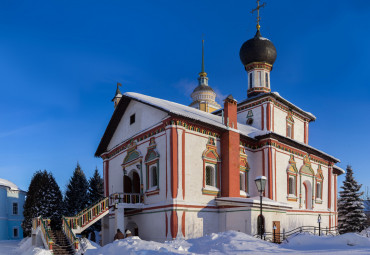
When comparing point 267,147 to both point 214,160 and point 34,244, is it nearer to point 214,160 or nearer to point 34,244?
point 214,160

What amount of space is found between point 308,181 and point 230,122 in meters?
8.77

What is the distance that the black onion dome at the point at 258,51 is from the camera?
2605 cm

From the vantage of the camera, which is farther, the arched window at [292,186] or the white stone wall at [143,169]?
the arched window at [292,186]

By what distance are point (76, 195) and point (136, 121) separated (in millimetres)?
17598

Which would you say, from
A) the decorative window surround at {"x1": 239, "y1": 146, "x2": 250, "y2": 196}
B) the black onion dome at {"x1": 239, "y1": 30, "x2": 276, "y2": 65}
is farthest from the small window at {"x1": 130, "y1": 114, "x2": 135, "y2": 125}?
the black onion dome at {"x1": 239, "y1": 30, "x2": 276, "y2": 65}

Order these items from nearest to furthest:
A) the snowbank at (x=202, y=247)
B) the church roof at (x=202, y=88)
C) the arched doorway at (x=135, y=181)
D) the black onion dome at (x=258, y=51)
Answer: the snowbank at (x=202, y=247) → the arched doorway at (x=135, y=181) → the black onion dome at (x=258, y=51) → the church roof at (x=202, y=88)

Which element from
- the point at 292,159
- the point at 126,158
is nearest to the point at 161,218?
the point at 126,158

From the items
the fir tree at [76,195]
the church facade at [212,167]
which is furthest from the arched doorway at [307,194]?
the fir tree at [76,195]

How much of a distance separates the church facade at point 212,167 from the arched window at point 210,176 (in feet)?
0.17

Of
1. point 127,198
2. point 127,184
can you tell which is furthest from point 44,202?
point 127,198

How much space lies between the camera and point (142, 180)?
1909 cm

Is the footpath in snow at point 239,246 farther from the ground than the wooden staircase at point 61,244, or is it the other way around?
the footpath in snow at point 239,246

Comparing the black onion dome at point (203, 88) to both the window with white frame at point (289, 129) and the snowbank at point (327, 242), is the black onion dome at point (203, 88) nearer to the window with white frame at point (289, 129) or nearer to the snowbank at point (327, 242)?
the window with white frame at point (289, 129)

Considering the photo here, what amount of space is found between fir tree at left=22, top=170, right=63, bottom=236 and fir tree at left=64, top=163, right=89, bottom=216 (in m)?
4.20
